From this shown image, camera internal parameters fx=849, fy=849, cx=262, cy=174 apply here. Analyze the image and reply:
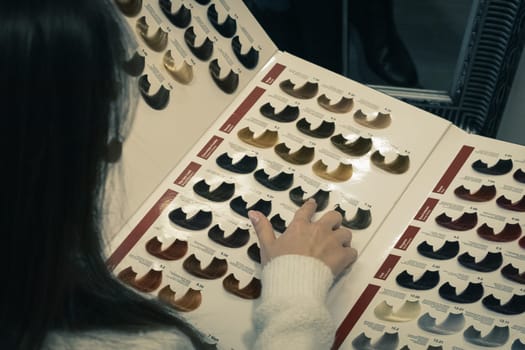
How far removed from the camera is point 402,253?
3.23 feet

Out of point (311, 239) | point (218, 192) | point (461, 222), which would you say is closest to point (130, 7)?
point (218, 192)

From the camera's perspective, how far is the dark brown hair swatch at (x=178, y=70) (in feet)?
3.61

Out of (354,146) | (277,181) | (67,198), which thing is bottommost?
(67,198)

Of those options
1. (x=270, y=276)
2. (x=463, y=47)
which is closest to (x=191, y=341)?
(x=270, y=276)

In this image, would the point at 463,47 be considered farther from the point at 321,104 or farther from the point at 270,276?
the point at 270,276

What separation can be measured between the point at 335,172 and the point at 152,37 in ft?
0.97

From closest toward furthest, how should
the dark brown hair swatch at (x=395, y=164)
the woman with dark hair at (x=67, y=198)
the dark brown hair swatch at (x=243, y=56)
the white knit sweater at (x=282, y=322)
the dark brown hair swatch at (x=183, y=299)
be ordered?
the woman with dark hair at (x=67, y=198) → the white knit sweater at (x=282, y=322) → the dark brown hair swatch at (x=183, y=299) → the dark brown hair swatch at (x=395, y=164) → the dark brown hair swatch at (x=243, y=56)

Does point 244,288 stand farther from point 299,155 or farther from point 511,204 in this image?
point 511,204

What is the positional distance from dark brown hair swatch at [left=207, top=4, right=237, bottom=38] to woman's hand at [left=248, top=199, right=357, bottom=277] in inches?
11.0

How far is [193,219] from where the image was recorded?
1.02 meters

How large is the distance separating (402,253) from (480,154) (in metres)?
0.18

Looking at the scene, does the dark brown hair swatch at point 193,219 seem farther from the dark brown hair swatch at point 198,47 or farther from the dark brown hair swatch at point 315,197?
the dark brown hair swatch at point 198,47

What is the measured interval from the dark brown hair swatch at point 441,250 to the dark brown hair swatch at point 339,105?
0.22 m

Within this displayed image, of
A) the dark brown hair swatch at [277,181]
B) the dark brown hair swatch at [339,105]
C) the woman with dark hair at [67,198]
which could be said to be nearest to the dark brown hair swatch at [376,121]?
the dark brown hair swatch at [339,105]
